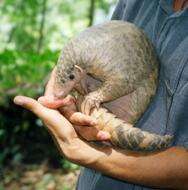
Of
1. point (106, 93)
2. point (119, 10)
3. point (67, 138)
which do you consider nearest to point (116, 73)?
point (106, 93)

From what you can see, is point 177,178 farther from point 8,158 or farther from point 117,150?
point 8,158

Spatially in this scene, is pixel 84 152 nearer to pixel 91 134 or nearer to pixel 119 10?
pixel 91 134

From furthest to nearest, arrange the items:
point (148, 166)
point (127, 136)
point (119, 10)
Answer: point (119, 10) < point (148, 166) < point (127, 136)

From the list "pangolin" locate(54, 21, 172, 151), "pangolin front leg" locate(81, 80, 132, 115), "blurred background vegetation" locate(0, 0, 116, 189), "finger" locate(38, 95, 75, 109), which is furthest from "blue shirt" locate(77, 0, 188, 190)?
"blurred background vegetation" locate(0, 0, 116, 189)

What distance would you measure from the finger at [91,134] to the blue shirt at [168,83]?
216 millimetres

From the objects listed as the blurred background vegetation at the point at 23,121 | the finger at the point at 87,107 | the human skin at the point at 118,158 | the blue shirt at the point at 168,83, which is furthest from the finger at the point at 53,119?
the blurred background vegetation at the point at 23,121

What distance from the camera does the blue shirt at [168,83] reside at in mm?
2008

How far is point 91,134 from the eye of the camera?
2004 millimetres

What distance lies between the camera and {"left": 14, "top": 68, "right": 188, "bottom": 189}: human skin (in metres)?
Result: 2.00

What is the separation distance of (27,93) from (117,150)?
3401 millimetres

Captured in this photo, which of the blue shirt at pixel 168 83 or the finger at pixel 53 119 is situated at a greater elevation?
the blue shirt at pixel 168 83

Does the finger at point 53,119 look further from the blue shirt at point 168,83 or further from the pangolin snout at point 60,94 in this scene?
the blue shirt at point 168,83

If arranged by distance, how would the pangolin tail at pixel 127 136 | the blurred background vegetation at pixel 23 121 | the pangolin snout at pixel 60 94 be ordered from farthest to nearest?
the blurred background vegetation at pixel 23 121 → the pangolin snout at pixel 60 94 → the pangolin tail at pixel 127 136

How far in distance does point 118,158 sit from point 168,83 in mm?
333
